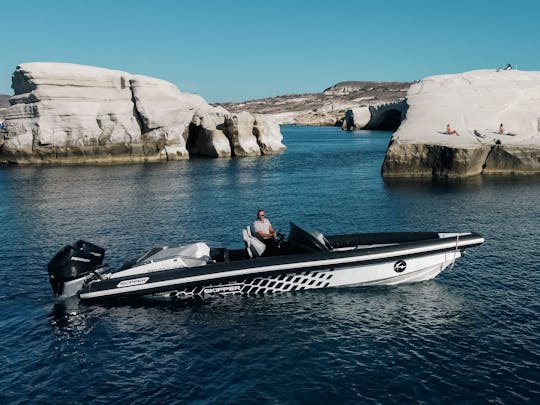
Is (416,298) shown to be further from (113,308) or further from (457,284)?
(113,308)

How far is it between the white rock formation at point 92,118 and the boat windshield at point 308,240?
4852cm

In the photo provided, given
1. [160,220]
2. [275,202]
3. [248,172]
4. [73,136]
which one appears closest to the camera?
[160,220]

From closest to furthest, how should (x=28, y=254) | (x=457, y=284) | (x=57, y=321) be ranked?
(x=57, y=321) < (x=457, y=284) < (x=28, y=254)

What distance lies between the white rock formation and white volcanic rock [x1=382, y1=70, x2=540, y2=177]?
1057 inches

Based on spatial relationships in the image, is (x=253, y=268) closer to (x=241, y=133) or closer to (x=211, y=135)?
(x=211, y=135)

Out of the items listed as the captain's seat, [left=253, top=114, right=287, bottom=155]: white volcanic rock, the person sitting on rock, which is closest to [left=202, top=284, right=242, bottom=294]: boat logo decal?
the captain's seat

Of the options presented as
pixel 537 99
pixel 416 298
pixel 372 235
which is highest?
pixel 537 99

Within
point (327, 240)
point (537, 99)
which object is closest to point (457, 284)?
point (327, 240)

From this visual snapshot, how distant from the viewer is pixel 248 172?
5019cm

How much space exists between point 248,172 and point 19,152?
28.5m

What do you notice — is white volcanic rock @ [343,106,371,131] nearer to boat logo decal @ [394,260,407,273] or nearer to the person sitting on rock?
the person sitting on rock

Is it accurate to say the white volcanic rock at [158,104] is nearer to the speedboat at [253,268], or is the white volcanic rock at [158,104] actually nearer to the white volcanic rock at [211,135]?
the white volcanic rock at [211,135]

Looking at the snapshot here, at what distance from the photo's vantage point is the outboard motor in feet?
49.8

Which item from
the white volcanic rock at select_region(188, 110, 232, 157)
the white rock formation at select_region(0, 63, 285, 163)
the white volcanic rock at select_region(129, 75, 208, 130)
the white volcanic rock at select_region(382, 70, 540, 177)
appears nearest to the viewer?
the white volcanic rock at select_region(382, 70, 540, 177)
